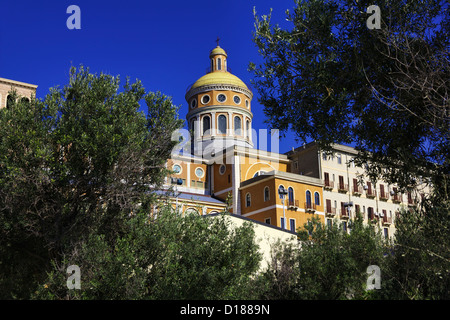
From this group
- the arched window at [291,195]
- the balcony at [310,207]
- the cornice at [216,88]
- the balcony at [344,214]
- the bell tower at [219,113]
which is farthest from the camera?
the cornice at [216,88]

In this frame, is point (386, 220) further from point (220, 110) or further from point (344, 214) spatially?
point (220, 110)

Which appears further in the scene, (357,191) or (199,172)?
(199,172)

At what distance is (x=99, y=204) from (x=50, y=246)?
1.90 m

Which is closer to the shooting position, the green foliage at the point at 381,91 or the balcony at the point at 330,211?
the green foliage at the point at 381,91

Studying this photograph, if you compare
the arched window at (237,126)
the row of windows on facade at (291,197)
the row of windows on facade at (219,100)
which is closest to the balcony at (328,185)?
the row of windows on facade at (291,197)

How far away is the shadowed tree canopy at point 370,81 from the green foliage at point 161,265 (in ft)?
14.9

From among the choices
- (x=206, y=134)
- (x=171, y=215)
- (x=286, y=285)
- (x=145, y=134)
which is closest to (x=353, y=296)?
(x=286, y=285)

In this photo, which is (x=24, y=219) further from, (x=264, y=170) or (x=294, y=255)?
(x=264, y=170)

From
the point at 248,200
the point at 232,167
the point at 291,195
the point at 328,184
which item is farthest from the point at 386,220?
the point at 232,167

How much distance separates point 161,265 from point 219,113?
43.4 meters

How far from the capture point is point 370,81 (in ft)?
32.5

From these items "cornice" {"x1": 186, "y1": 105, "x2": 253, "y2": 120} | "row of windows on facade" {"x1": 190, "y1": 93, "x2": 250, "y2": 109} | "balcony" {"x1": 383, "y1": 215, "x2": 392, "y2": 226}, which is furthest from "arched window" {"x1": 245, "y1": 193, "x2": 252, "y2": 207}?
"balcony" {"x1": 383, "y1": 215, "x2": 392, "y2": 226}

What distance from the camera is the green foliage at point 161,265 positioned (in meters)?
12.7

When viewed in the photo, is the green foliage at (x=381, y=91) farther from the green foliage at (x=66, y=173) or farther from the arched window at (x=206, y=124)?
the arched window at (x=206, y=124)
